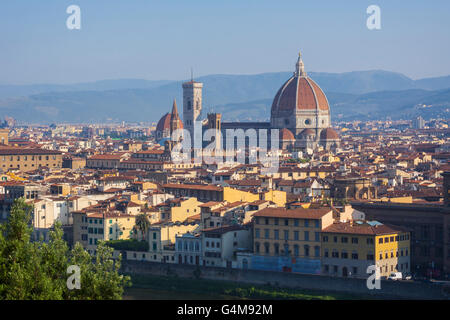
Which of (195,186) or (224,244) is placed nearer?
(224,244)

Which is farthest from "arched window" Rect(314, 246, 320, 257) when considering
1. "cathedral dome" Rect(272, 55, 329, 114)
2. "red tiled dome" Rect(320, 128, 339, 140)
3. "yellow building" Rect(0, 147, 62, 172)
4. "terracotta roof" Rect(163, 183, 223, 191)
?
"cathedral dome" Rect(272, 55, 329, 114)

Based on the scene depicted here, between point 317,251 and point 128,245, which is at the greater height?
point 317,251

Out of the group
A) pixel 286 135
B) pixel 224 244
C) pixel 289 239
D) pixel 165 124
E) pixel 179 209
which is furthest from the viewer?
pixel 165 124

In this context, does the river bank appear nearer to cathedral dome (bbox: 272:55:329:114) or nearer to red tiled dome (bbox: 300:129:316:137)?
red tiled dome (bbox: 300:129:316:137)

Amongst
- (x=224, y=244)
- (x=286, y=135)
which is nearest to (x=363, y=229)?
(x=224, y=244)

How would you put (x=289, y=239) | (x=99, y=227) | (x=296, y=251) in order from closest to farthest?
(x=296, y=251) → (x=289, y=239) → (x=99, y=227)

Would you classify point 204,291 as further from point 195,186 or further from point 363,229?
point 195,186
